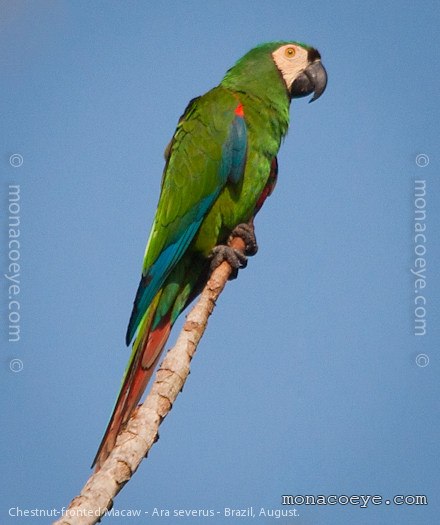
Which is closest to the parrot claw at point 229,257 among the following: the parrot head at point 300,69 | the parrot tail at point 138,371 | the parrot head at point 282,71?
the parrot tail at point 138,371

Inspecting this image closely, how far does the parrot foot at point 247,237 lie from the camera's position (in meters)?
4.00

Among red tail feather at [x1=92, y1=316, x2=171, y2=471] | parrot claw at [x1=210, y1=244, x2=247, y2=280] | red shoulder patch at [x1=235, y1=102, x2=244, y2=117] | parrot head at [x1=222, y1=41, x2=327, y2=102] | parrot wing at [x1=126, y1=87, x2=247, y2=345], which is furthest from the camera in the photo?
parrot head at [x1=222, y1=41, x2=327, y2=102]

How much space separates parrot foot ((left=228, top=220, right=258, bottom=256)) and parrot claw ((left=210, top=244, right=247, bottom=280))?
116 millimetres

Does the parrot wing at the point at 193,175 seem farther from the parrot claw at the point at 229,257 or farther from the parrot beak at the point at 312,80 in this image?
the parrot beak at the point at 312,80

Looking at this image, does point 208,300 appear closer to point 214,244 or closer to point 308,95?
point 214,244

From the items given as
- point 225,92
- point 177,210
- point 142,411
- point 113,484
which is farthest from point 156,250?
point 113,484

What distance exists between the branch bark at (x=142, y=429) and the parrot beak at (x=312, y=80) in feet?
6.25

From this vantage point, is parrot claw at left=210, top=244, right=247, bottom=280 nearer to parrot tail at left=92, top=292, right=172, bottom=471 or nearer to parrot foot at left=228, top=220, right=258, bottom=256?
parrot foot at left=228, top=220, right=258, bottom=256

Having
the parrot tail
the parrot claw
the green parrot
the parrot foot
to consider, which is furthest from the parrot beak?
the parrot tail

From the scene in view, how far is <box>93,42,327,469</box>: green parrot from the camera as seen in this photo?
3803 millimetres

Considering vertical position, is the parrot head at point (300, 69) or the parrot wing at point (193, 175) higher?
the parrot head at point (300, 69)

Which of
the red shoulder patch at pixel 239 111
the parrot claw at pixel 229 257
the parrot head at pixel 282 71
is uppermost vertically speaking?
the parrot head at pixel 282 71

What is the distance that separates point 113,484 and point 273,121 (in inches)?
104

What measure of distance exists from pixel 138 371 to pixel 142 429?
1010 mm
